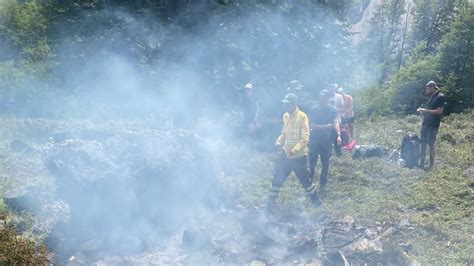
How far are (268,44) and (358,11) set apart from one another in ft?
132

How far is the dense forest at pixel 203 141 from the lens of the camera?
6023 mm

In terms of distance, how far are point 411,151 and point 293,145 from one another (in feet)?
11.1

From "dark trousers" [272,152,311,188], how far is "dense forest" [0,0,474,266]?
52cm

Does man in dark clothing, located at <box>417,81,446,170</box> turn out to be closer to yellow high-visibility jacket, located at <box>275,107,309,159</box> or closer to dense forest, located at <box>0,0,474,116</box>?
yellow high-visibility jacket, located at <box>275,107,309,159</box>

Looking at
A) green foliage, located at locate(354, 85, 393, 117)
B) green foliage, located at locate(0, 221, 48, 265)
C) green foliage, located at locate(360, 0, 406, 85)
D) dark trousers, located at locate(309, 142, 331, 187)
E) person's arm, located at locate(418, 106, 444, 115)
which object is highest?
person's arm, located at locate(418, 106, 444, 115)

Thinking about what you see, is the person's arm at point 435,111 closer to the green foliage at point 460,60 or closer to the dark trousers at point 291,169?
the dark trousers at point 291,169

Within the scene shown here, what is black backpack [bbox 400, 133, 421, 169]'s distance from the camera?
8.63 metres

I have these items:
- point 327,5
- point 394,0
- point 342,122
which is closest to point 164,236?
point 342,122

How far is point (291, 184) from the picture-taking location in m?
8.08

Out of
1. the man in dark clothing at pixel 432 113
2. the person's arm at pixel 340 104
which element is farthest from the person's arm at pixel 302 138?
the person's arm at pixel 340 104

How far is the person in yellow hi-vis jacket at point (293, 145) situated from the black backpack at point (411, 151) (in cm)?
283

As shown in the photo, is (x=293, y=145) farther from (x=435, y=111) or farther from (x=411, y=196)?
(x=435, y=111)

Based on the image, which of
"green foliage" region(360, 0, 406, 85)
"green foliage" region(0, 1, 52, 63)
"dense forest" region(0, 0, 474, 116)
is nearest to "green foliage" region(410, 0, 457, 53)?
"green foliage" region(360, 0, 406, 85)

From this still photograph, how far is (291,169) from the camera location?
679 cm
